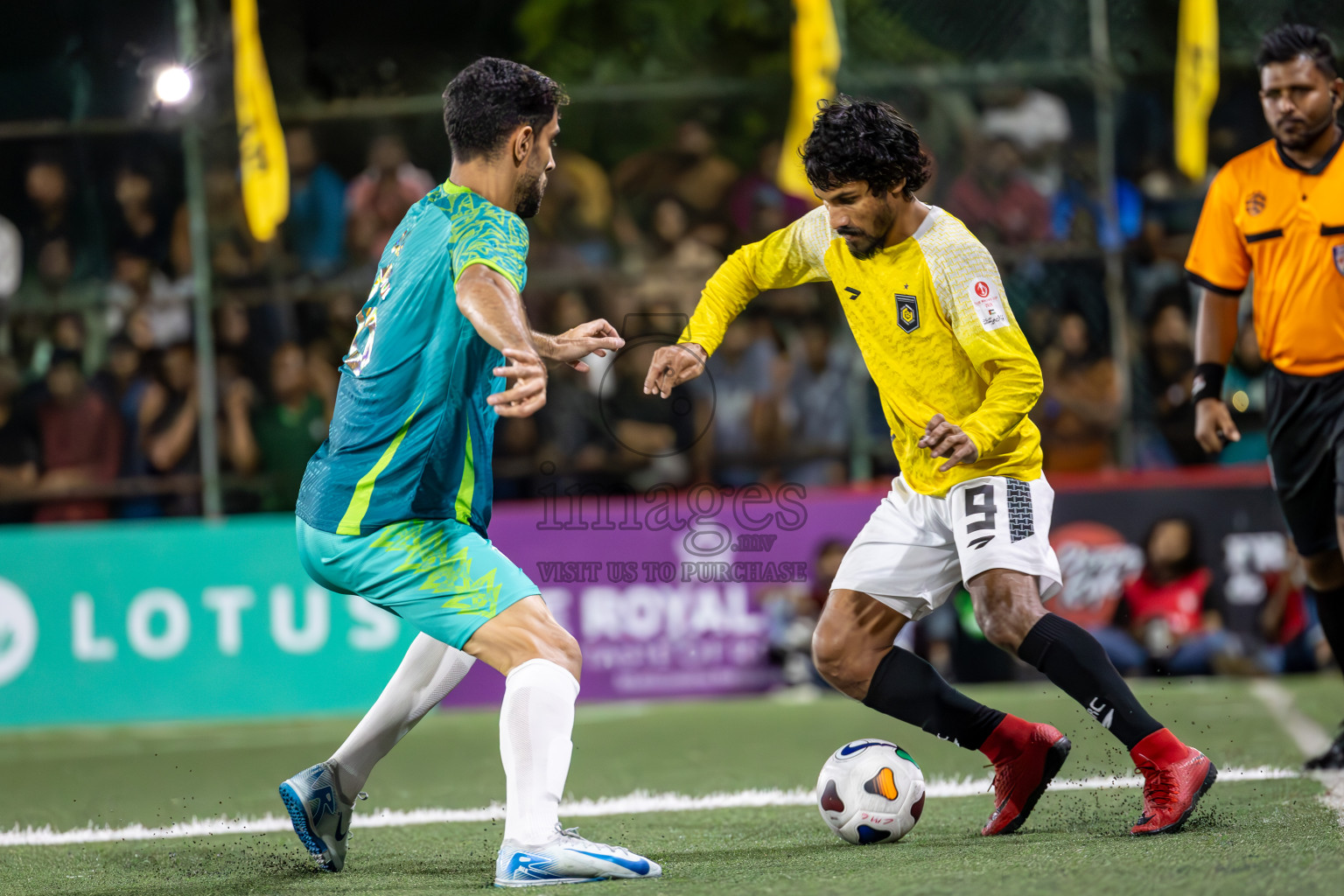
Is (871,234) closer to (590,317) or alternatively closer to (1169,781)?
(1169,781)

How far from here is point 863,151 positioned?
4.22 meters

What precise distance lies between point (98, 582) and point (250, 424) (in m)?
1.50

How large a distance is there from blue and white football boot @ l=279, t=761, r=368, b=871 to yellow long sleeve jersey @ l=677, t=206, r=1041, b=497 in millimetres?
1663

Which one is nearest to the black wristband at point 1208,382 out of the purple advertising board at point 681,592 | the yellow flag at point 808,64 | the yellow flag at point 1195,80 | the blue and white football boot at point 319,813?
the blue and white football boot at point 319,813

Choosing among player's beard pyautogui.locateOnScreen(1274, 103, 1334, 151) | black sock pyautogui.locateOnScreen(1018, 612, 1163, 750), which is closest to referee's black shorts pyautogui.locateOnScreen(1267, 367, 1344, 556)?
player's beard pyautogui.locateOnScreen(1274, 103, 1334, 151)

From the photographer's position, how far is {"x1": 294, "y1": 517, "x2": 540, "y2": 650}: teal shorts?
12.5 ft

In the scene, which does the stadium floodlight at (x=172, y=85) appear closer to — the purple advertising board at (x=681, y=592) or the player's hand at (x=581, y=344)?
the purple advertising board at (x=681, y=592)

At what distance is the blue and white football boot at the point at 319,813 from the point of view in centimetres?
423

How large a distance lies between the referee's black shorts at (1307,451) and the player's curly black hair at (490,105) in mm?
2886

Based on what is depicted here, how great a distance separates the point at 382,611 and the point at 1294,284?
18.0ft

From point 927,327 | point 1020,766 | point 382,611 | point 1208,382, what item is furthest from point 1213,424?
point 382,611

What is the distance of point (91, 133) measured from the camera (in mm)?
9984

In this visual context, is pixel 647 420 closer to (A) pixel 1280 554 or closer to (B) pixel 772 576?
(B) pixel 772 576

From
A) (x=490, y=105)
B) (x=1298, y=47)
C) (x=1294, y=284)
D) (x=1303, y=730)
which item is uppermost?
(x=1298, y=47)
